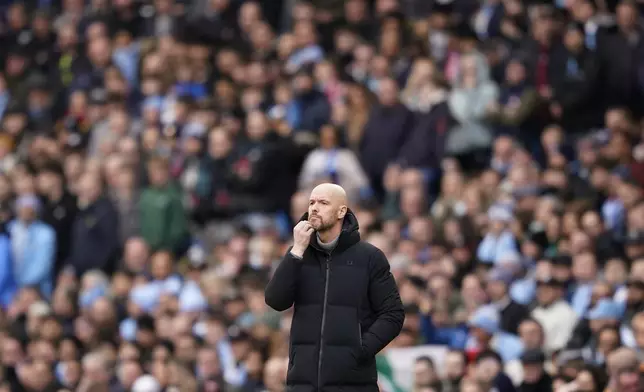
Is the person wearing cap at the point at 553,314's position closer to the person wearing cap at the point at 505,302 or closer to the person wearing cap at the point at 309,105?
the person wearing cap at the point at 505,302

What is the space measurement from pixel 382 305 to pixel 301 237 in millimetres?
712

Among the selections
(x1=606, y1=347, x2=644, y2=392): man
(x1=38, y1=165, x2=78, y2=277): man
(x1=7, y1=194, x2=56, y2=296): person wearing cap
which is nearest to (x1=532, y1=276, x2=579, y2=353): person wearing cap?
(x1=606, y1=347, x2=644, y2=392): man

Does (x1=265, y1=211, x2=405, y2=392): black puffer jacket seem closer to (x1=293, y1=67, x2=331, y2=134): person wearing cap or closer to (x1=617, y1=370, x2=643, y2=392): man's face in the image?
(x1=617, y1=370, x2=643, y2=392): man's face

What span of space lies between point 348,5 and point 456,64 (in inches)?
108

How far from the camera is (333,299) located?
1117 cm

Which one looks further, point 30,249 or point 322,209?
point 30,249

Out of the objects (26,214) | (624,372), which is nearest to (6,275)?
(26,214)

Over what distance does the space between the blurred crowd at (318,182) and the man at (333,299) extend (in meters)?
4.10

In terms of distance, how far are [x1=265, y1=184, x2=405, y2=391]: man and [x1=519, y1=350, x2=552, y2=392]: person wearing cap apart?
4.33 m

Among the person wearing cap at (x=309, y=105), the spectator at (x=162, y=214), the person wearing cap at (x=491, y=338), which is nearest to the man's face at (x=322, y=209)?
the person wearing cap at (x=491, y=338)

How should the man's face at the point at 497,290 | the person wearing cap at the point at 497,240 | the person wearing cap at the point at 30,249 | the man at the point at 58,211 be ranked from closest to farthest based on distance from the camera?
the man's face at the point at 497,290 → the person wearing cap at the point at 497,240 → the person wearing cap at the point at 30,249 → the man at the point at 58,211

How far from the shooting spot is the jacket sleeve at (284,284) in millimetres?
11070

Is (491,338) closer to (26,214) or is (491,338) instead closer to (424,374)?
(424,374)

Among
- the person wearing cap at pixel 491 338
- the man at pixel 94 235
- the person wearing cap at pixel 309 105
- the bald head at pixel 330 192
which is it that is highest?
the person wearing cap at pixel 309 105
